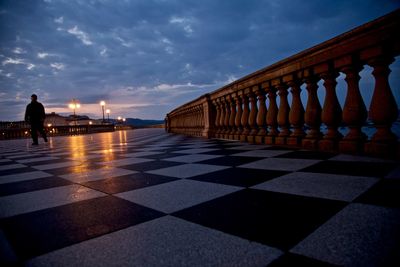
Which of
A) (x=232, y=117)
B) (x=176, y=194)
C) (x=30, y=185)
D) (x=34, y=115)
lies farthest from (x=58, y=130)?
(x=176, y=194)

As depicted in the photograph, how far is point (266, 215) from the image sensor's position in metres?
0.87

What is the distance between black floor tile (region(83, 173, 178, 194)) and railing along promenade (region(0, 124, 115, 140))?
18377 millimetres

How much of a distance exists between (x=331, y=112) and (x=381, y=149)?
0.56 metres

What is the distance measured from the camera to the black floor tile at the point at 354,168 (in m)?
1.37

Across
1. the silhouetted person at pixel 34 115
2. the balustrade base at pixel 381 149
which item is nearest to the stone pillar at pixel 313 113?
the balustrade base at pixel 381 149

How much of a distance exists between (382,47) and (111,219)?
212 cm

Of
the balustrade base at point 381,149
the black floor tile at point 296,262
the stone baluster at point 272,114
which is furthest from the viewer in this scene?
the stone baluster at point 272,114

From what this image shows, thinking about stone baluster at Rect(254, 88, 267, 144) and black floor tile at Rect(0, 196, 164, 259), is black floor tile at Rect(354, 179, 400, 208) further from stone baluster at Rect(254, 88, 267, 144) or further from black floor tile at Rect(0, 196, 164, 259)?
stone baluster at Rect(254, 88, 267, 144)

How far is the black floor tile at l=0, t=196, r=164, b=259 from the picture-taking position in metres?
0.75

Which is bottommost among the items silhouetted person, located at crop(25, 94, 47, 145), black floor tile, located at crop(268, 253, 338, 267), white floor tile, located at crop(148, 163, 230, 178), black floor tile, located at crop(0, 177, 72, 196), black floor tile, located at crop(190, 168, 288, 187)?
black floor tile, located at crop(0, 177, 72, 196)

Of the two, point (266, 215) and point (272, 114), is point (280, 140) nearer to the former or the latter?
point (272, 114)

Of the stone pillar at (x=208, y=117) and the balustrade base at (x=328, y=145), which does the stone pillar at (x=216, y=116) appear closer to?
the stone pillar at (x=208, y=117)

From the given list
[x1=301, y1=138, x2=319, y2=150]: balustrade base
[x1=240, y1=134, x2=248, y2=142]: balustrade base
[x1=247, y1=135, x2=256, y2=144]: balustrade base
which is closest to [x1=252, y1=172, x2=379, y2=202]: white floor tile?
[x1=301, y1=138, x2=319, y2=150]: balustrade base

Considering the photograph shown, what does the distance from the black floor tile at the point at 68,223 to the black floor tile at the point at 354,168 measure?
1.13m
